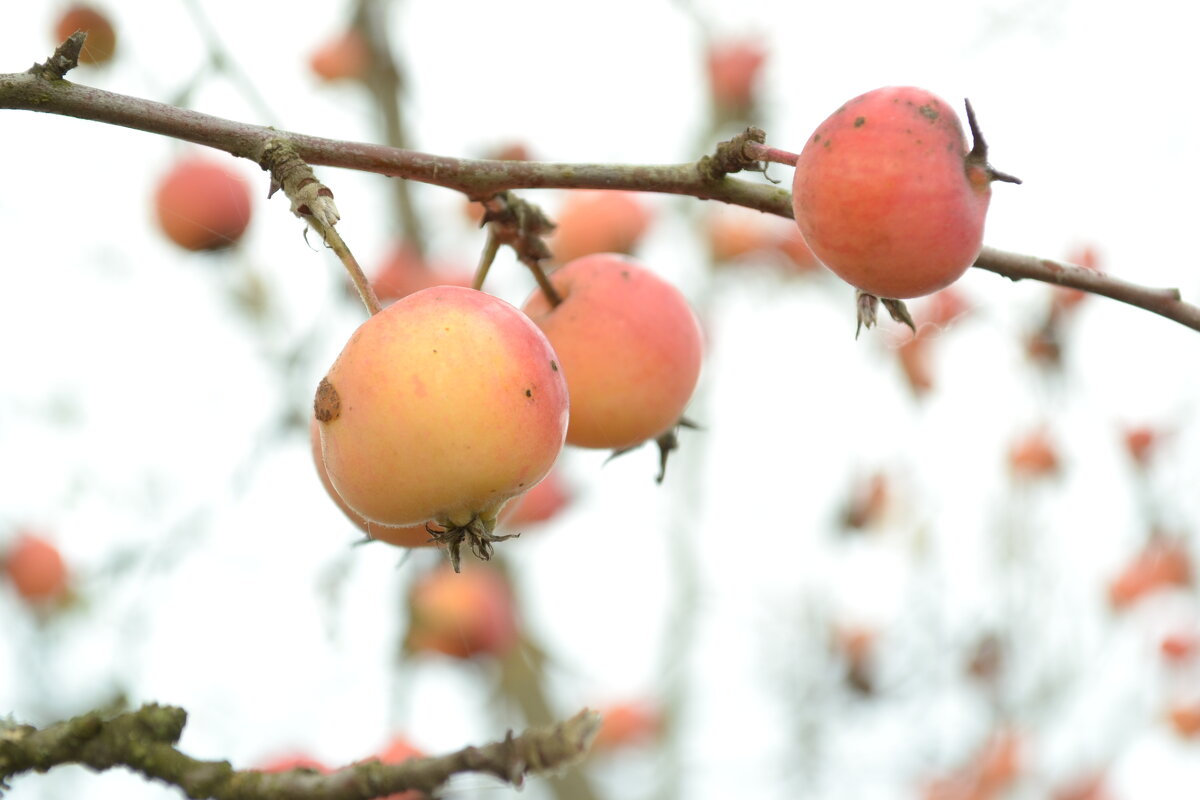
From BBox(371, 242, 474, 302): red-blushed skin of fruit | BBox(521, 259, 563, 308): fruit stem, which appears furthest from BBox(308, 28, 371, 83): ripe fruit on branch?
BBox(521, 259, 563, 308): fruit stem

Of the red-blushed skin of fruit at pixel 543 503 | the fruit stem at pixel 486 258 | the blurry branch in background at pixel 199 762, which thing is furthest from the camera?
the red-blushed skin of fruit at pixel 543 503

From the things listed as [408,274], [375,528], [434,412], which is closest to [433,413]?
[434,412]

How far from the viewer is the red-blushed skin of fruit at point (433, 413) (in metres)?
1.05

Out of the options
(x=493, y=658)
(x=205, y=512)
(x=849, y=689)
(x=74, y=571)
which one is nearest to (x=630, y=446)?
(x=205, y=512)

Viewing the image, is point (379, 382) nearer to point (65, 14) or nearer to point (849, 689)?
point (65, 14)

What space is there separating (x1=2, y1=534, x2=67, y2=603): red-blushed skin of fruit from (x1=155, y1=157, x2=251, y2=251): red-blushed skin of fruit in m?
1.29

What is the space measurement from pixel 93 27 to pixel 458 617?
183 centimetres

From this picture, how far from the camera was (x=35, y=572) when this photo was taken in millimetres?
3625

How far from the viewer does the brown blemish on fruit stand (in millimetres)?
1081

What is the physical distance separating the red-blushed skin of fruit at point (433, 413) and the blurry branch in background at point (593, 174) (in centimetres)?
16

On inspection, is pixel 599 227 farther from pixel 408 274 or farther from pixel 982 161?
pixel 982 161

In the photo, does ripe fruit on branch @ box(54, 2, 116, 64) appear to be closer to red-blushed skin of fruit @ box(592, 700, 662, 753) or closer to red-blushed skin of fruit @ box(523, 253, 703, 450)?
red-blushed skin of fruit @ box(523, 253, 703, 450)

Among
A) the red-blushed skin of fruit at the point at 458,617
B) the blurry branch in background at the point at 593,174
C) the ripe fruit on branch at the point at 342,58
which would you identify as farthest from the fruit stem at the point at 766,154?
the ripe fruit on branch at the point at 342,58

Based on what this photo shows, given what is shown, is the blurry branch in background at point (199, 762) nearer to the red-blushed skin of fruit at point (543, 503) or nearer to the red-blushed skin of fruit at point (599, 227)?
the red-blushed skin of fruit at point (543, 503)
